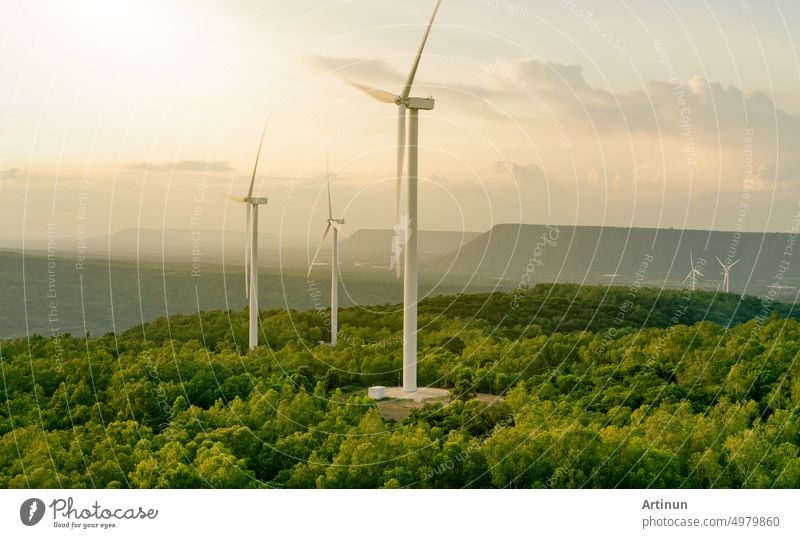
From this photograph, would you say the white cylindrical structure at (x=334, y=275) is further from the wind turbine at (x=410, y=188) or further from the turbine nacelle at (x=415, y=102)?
the turbine nacelle at (x=415, y=102)

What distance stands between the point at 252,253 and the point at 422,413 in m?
14.7

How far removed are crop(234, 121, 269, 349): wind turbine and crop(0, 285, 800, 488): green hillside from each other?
103 inches

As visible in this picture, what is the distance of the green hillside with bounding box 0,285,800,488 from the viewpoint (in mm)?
25438

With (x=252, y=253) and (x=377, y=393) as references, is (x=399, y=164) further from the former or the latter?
(x=252, y=253)

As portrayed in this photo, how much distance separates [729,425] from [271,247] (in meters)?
142

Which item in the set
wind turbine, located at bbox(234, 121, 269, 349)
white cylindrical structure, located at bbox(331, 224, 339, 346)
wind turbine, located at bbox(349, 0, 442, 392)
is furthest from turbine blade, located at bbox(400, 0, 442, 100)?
white cylindrical structure, located at bbox(331, 224, 339, 346)

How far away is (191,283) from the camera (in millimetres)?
128000

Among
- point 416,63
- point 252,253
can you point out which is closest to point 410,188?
point 416,63

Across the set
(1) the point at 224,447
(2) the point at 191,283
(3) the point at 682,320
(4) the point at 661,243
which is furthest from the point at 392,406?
(2) the point at 191,283

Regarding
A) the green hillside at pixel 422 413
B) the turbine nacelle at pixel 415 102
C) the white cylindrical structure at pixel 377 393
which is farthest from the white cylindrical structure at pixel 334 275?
the turbine nacelle at pixel 415 102

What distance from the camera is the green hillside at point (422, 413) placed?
2544 cm

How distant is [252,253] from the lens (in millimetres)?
42062

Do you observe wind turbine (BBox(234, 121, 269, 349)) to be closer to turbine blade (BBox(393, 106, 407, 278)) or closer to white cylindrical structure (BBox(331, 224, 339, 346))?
white cylindrical structure (BBox(331, 224, 339, 346))
